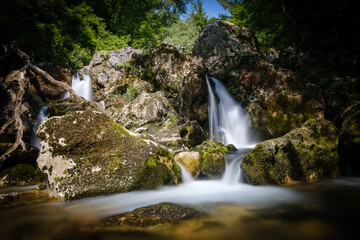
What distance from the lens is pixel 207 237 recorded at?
169cm

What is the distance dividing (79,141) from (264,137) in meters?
8.30

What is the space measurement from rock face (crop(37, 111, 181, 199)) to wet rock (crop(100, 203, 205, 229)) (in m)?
1.14

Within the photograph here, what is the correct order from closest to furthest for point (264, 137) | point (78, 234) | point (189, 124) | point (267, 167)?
point (78, 234)
point (267, 167)
point (189, 124)
point (264, 137)

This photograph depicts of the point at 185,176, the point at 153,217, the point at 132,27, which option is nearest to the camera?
the point at 153,217

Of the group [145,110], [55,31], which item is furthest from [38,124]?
[55,31]

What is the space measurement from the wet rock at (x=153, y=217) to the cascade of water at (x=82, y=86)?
7736 mm

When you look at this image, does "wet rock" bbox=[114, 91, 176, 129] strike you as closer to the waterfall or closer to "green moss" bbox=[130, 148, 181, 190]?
the waterfall

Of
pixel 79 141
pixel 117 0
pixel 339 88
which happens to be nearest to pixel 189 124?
pixel 79 141

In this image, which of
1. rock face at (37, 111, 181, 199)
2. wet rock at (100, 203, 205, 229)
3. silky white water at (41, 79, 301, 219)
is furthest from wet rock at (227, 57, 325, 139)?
wet rock at (100, 203, 205, 229)

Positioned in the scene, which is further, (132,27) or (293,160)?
(132,27)

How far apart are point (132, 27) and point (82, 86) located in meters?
9.07

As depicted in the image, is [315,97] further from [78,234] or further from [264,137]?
[78,234]

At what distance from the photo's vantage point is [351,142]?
4.00 metres

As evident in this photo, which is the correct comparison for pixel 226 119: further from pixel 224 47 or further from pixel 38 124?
pixel 38 124
